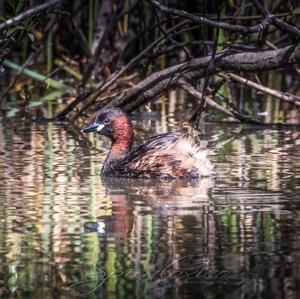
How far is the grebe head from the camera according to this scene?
8.34m

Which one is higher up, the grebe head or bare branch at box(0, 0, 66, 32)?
bare branch at box(0, 0, 66, 32)

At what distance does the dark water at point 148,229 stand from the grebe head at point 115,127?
7.5 inches

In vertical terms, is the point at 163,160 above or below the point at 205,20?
below

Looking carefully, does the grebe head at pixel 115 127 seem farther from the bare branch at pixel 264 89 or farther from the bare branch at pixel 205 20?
the bare branch at pixel 205 20

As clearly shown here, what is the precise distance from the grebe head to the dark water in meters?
0.19

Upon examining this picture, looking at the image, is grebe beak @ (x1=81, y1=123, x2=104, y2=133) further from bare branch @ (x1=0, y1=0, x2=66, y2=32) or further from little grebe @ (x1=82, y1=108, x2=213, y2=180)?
bare branch @ (x1=0, y1=0, x2=66, y2=32)

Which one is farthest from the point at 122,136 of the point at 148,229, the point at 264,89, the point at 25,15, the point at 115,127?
the point at 148,229

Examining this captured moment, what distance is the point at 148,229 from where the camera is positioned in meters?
5.73

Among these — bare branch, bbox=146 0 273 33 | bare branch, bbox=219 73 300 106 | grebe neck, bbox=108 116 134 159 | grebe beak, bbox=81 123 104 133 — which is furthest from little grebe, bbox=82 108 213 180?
bare branch, bbox=219 73 300 106

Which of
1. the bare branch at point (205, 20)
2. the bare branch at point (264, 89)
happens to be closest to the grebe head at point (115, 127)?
the bare branch at point (264, 89)

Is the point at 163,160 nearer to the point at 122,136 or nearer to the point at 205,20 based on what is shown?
the point at 122,136

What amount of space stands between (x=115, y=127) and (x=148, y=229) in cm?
276

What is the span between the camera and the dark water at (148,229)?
4734 millimetres

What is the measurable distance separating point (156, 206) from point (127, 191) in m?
0.75
